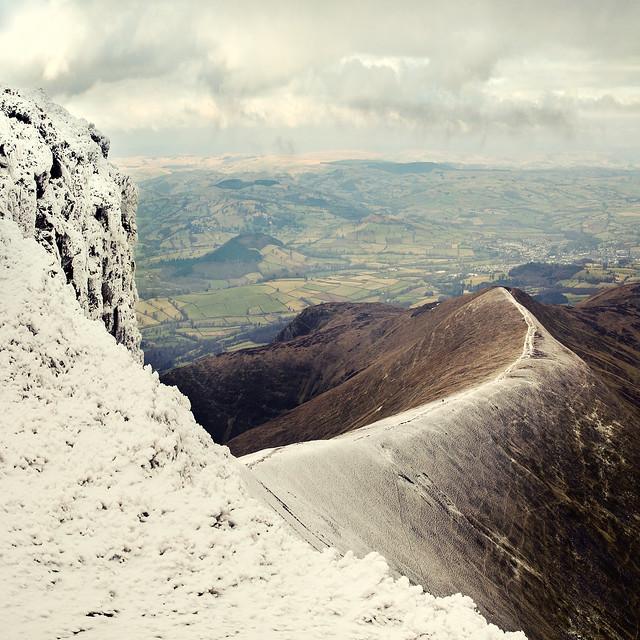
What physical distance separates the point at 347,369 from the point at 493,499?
90.5 meters

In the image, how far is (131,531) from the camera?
17406mm

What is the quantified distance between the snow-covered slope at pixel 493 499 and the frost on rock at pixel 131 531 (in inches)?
290

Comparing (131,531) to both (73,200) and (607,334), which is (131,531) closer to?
(73,200)

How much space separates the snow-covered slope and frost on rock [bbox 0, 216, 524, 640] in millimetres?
7377

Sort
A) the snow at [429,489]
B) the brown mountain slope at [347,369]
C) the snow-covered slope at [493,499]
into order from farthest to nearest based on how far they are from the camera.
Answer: the brown mountain slope at [347,369]
the snow-covered slope at [493,499]
the snow at [429,489]

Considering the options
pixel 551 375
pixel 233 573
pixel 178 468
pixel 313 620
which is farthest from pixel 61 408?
pixel 551 375

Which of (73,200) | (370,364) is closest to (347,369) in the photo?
(370,364)

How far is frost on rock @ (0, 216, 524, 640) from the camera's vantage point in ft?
49.5

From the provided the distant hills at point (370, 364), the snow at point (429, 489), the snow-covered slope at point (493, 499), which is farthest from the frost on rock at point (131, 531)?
the distant hills at point (370, 364)

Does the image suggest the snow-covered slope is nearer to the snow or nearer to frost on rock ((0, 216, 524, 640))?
the snow

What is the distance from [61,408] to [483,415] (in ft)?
126

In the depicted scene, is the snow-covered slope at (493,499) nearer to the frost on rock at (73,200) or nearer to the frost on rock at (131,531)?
the frost on rock at (131,531)

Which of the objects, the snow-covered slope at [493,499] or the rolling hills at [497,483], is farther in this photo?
the rolling hills at [497,483]

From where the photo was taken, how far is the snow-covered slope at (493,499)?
31812 mm
